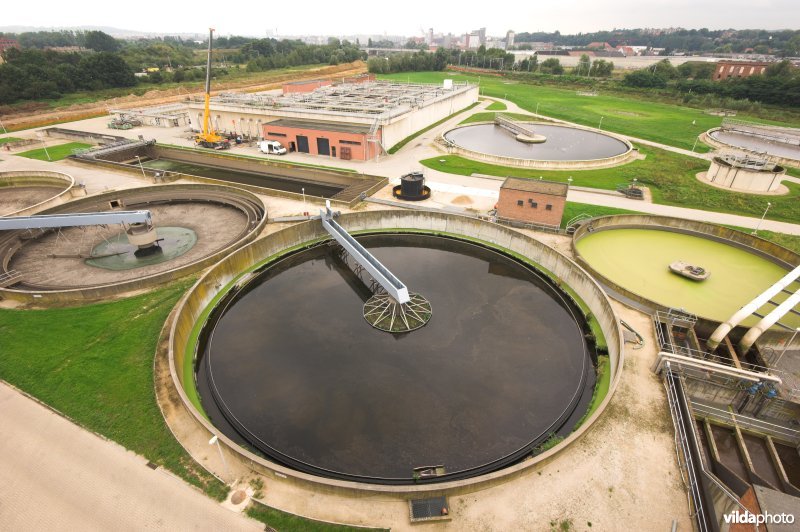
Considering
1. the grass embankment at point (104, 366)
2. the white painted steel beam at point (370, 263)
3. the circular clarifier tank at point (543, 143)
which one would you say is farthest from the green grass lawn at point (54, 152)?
the circular clarifier tank at point (543, 143)

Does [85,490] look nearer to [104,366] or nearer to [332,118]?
[104,366]

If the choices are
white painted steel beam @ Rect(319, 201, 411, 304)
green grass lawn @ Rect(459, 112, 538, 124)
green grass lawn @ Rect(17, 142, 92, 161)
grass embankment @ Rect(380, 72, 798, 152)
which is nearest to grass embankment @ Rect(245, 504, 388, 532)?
white painted steel beam @ Rect(319, 201, 411, 304)

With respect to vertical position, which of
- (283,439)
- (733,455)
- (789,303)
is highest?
(789,303)

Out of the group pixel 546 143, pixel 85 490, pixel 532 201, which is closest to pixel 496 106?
pixel 546 143

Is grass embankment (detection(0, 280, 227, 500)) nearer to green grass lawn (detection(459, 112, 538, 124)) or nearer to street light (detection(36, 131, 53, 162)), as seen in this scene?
street light (detection(36, 131, 53, 162))

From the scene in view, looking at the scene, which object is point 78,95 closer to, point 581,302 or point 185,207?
point 185,207

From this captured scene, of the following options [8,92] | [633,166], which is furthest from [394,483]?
[8,92]
